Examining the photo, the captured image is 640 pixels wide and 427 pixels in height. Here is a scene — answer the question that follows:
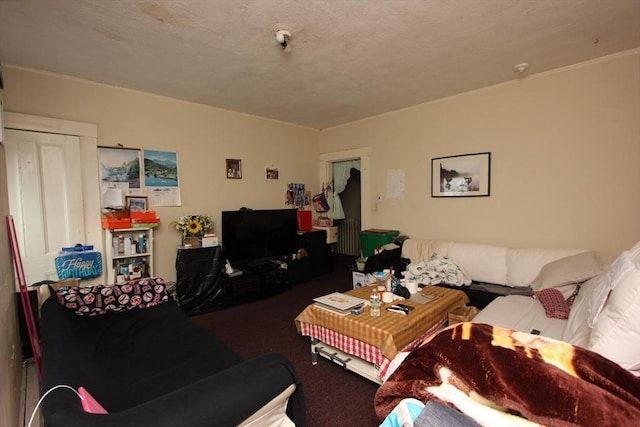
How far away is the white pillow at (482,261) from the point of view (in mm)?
3100

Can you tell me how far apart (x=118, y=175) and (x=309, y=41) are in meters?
2.46

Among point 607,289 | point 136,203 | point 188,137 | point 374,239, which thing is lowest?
point 374,239

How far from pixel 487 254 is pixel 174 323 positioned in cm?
309

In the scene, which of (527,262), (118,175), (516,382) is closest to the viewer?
(516,382)

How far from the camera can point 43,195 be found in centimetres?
277

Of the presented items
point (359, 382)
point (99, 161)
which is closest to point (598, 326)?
point (359, 382)

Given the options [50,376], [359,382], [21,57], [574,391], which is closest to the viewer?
[574,391]

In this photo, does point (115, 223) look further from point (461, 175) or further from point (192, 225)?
point (461, 175)

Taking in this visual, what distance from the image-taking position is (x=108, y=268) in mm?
3059

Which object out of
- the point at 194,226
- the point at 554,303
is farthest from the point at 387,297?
the point at 194,226

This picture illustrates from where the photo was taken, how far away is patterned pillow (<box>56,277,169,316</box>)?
2.31 metres

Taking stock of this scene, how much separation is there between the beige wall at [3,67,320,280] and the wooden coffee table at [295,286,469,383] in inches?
86.7

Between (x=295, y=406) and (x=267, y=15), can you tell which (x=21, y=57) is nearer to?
(x=267, y=15)

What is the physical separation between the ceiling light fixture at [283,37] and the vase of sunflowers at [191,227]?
227 cm
